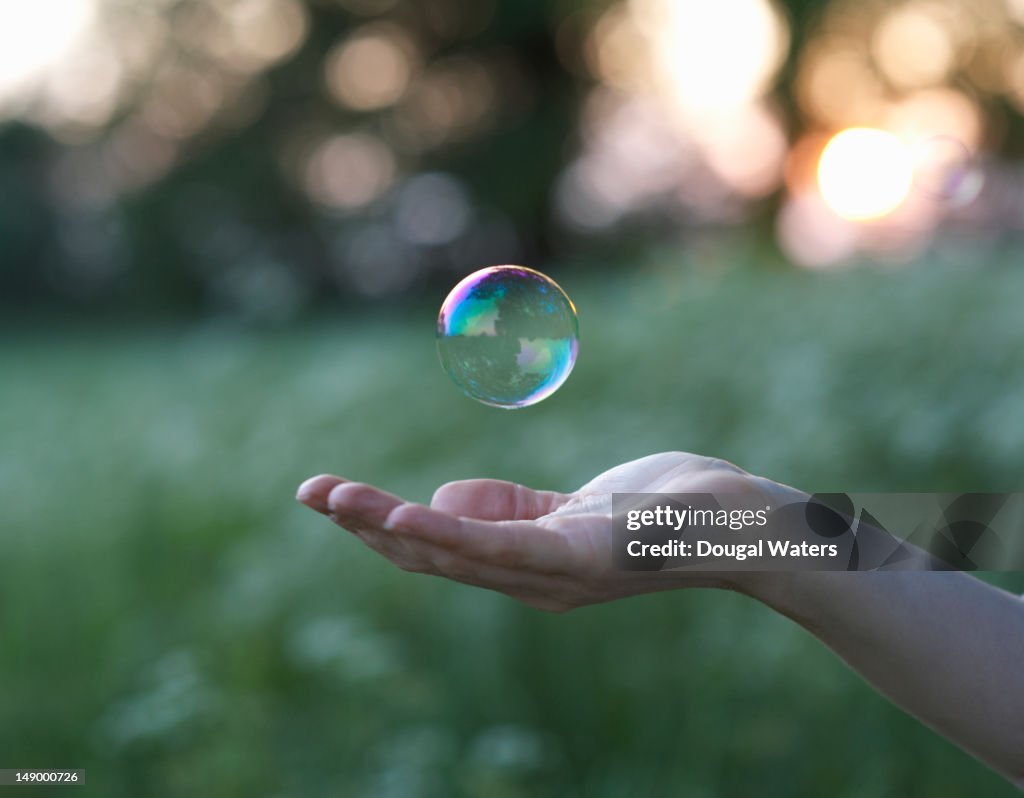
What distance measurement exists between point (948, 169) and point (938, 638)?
2969 millimetres

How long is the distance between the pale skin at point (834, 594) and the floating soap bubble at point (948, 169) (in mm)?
2775

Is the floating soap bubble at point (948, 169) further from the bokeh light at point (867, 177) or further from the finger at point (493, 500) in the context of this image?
the finger at point (493, 500)

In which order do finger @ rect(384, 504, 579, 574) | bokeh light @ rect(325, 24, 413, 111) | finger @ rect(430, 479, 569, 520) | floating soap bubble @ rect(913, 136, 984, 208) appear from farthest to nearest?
1. bokeh light @ rect(325, 24, 413, 111)
2. floating soap bubble @ rect(913, 136, 984, 208)
3. finger @ rect(430, 479, 569, 520)
4. finger @ rect(384, 504, 579, 574)

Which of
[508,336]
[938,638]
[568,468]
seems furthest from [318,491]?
[568,468]

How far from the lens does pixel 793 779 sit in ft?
9.86

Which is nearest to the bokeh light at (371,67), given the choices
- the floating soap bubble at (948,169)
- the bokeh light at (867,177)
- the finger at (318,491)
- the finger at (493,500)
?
the bokeh light at (867,177)

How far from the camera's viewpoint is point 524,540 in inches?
56.8

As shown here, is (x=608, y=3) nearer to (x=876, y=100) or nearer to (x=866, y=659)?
(x=876, y=100)

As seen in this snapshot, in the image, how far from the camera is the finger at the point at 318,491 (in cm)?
155

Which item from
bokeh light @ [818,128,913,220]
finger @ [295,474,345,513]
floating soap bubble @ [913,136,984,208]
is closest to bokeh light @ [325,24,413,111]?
bokeh light @ [818,128,913,220]

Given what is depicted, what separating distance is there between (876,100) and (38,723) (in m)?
18.9

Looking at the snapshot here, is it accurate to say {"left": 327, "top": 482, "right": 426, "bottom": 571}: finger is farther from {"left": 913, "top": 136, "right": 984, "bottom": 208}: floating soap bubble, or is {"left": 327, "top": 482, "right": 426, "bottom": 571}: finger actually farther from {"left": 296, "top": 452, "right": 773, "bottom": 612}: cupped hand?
{"left": 913, "top": 136, "right": 984, "bottom": 208}: floating soap bubble

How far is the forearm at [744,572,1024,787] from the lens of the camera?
1.58 meters

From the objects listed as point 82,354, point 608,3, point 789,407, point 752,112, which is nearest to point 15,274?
point 82,354
